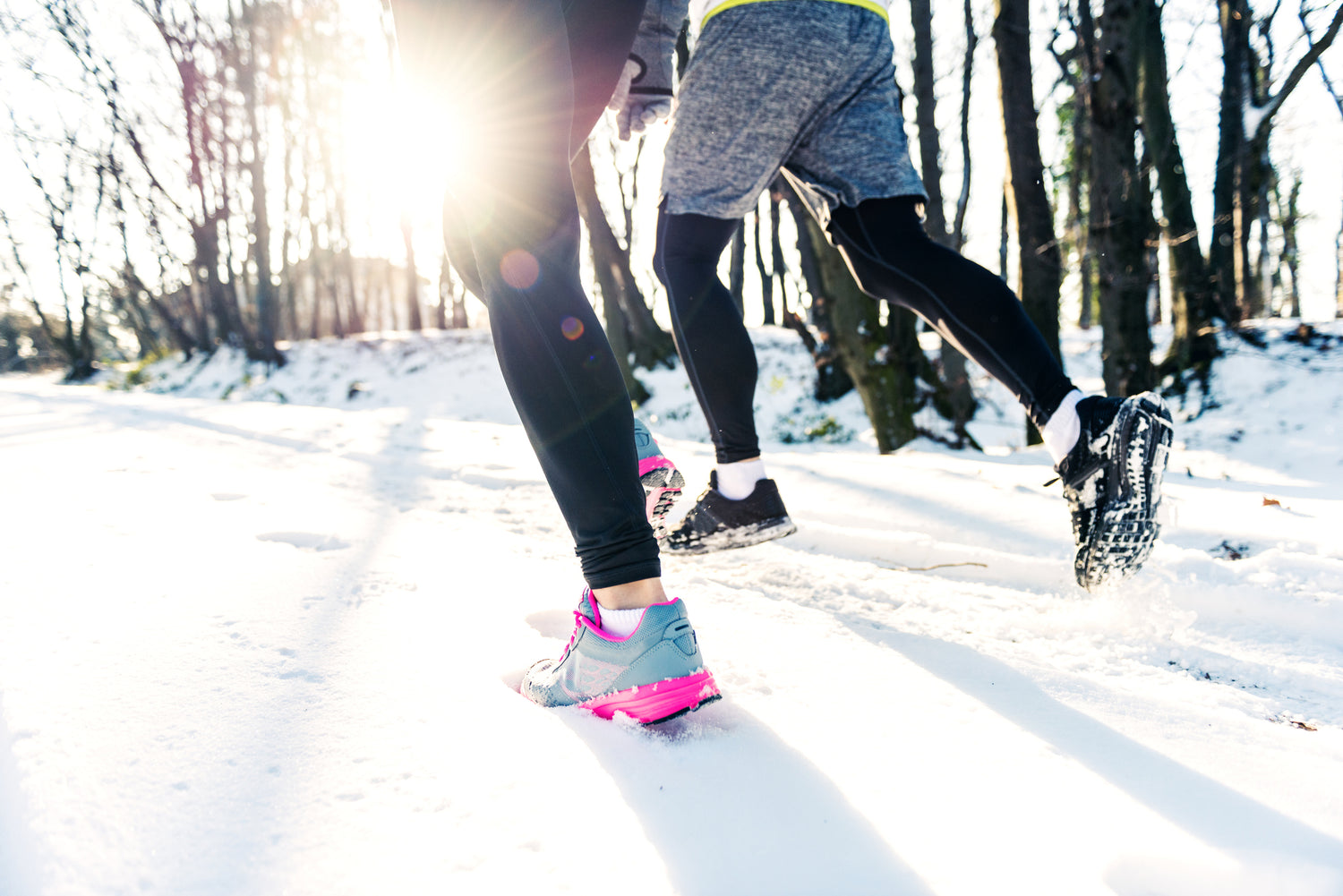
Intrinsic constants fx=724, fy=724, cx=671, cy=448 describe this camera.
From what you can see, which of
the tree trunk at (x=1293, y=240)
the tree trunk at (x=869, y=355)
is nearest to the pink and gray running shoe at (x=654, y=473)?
the tree trunk at (x=869, y=355)

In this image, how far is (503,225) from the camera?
0.94m

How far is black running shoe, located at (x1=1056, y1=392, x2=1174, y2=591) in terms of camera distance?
3.89 feet

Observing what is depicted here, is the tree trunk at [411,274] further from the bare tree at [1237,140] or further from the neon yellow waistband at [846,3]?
the neon yellow waistband at [846,3]

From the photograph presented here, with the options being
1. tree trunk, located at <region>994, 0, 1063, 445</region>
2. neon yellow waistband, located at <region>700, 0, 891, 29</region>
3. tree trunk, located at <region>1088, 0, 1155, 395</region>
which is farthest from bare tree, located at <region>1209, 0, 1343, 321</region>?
neon yellow waistband, located at <region>700, 0, 891, 29</region>

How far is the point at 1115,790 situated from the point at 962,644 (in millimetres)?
439

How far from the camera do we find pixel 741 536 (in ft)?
5.15

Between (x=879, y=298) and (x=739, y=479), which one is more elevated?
(x=879, y=298)

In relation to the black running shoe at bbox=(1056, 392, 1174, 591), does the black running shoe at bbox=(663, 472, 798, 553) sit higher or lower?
lower

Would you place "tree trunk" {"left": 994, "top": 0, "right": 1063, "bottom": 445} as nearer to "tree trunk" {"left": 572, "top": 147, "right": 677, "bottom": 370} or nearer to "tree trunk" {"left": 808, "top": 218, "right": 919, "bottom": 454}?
"tree trunk" {"left": 808, "top": 218, "right": 919, "bottom": 454}

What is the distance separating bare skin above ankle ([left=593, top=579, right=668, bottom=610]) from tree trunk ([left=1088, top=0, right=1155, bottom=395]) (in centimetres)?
452

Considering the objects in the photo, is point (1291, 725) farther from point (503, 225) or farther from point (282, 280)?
point (282, 280)

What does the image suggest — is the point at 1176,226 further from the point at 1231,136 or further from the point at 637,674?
the point at 637,674

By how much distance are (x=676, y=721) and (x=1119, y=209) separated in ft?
15.8

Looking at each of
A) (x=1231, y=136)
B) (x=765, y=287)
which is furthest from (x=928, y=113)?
(x=765, y=287)
